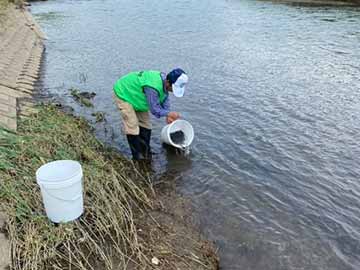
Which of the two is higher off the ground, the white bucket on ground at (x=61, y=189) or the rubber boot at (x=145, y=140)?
the white bucket on ground at (x=61, y=189)

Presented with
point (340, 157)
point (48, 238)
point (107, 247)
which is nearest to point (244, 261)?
point (107, 247)

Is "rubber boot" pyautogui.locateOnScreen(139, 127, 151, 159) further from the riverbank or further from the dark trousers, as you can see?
the riverbank

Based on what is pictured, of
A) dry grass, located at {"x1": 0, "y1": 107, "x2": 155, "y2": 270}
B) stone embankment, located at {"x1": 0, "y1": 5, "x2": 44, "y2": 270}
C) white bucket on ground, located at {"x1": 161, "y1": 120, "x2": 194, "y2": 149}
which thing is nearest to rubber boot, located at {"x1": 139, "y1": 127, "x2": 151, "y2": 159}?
white bucket on ground, located at {"x1": 161, "y1": 120, "x2": 194, "y2": 149}

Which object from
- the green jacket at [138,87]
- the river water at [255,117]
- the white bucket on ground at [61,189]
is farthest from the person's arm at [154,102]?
the white bucket on ground at [61,189]

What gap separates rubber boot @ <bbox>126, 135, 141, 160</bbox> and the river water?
0.37 meters

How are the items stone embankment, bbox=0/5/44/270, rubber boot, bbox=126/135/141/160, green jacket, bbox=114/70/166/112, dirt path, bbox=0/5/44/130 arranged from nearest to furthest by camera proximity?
green jacket, bbox=114/70/166/112 → stone embankment, bbox=0/5/44/270 → rubber boot, bbox=126/135/141/160 → dirt path, bbox=0/5/44/130

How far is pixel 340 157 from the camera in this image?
24.0ft

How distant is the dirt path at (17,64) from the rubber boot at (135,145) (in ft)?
6.15

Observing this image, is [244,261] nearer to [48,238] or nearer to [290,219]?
[290,219]

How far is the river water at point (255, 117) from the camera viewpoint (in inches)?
214

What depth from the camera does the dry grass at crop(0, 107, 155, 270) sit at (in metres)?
4.10

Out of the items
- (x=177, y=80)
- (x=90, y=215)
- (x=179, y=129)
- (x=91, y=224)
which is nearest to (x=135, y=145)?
(x=179, y=129)

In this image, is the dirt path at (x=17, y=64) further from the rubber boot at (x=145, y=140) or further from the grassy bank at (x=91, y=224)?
the rubber boot at (x=145, y=140)

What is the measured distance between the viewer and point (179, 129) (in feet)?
25.0
